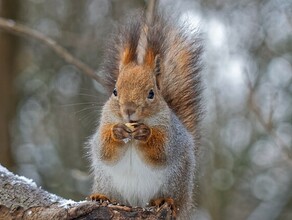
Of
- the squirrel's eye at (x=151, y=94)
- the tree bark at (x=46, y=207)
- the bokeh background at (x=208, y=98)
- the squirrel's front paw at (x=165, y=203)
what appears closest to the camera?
the tree bark at (x=46, y=207)

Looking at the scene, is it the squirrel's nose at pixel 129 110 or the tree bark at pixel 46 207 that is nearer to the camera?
the tree bark at pixel 46 207

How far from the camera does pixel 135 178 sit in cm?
196

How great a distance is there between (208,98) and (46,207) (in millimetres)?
1994

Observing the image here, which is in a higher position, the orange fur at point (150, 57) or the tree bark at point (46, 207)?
the orange fur at point (150, 57)

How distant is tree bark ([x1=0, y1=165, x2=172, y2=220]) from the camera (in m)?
1.55

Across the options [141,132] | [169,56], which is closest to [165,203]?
[141,132]

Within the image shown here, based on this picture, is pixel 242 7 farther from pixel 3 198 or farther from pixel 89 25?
pixel 3 198

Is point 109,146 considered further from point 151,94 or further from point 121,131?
point 151,94

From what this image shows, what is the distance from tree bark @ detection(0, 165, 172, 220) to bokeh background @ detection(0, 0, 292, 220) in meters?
1.57

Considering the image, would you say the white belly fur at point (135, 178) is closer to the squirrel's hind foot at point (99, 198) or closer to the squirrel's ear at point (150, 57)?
the squirrel's hind foot at point (99, 198)

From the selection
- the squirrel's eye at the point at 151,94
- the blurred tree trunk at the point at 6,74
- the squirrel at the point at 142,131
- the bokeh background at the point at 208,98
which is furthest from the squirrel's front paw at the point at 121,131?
the blurred tree trunk at the point at 6,74

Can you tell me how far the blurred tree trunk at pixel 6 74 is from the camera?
4.64m

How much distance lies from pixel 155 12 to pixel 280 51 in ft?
9.98

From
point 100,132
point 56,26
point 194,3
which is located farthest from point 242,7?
point 100,132
